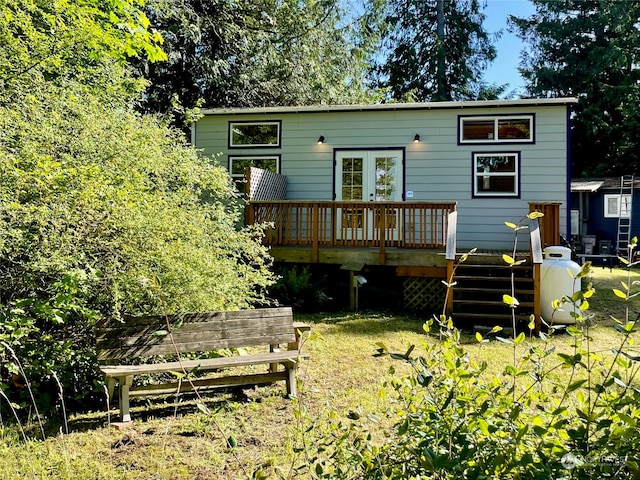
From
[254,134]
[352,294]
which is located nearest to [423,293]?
[352,294]

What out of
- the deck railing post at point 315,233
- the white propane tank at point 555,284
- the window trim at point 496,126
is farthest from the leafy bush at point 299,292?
the window trim at point 496,126

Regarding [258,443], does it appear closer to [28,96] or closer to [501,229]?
[28,96]

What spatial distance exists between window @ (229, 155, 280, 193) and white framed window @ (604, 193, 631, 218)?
1303 cm

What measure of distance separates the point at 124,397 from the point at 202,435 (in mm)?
708

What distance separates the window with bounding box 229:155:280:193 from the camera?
34.7 feet

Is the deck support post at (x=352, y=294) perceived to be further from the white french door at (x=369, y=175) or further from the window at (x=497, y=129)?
the window at (x=497, y=129)

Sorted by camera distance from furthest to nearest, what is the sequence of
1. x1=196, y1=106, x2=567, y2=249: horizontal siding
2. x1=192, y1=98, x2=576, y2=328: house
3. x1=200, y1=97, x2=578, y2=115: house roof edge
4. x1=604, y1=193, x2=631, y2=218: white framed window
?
x1=604, y1=193, x2=631, y2=218: white framed window < x1=196, y1=106, x2=567, y2=249: horizontal siding < x1=200, y1=97, x2=578, y2=115: house roof edge < x1=192, y1=98, x2=576, y2=328: house

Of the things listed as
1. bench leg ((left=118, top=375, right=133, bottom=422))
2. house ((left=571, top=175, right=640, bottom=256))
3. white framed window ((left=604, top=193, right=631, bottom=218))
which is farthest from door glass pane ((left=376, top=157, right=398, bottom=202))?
white framed window ((left=604, top=193, right=631, bottom=218))

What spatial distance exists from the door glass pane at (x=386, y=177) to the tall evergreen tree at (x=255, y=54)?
6650mm

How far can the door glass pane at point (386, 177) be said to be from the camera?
10078 millimetres

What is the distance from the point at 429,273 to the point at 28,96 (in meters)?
6.02

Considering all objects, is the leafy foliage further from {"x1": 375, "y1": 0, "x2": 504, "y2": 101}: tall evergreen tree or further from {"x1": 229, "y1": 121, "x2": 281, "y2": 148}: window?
{"x1": 375, "y1": 0, "x2": 504, "y2": 101}: tall evergreen tree

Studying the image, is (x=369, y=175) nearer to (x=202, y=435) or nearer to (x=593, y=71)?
(x=202, y=435)

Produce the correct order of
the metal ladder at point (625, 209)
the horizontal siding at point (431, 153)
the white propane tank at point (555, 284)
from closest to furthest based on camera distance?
1. the white propane tank at point (555, 284)
2. the horizontal siding at point (431, 153)
3. the metal ladder at point (625, 209)
